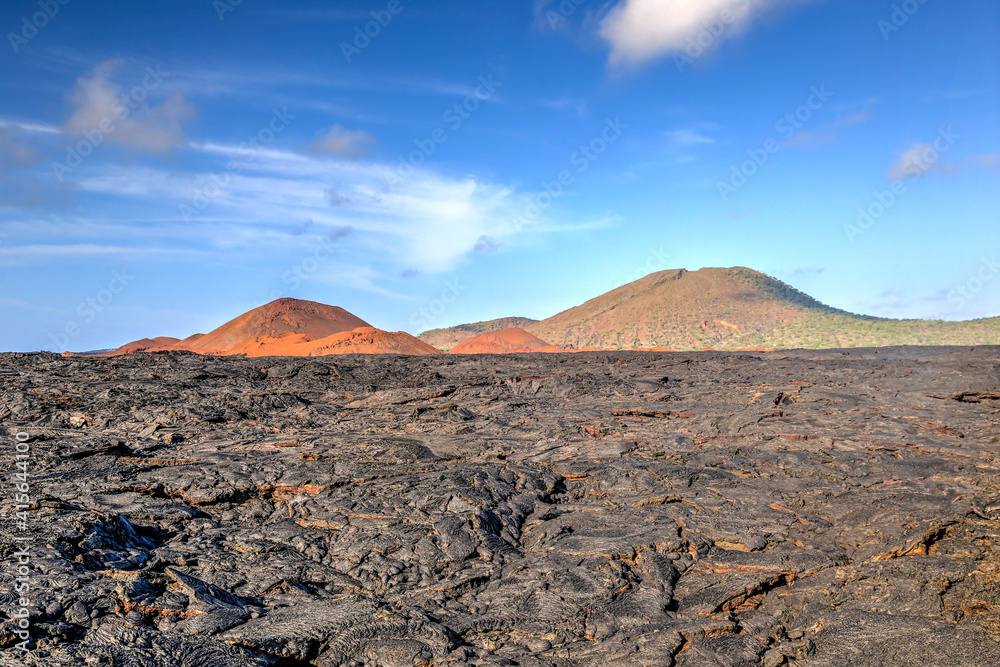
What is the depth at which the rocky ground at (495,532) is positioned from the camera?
552 cm

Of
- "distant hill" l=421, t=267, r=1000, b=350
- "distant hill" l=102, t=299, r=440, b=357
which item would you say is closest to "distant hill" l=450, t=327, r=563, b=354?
"distant hill" l=102, t=299, r=440, b=357

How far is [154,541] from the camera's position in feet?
22.5

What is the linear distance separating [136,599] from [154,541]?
→ 157 cm

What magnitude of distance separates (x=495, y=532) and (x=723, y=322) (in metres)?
61.2

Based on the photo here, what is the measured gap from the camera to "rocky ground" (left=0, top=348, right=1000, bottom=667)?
552 cm

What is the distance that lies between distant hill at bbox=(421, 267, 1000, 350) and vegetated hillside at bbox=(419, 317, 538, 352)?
38.4ft

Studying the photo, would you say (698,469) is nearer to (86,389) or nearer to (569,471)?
(569,471)

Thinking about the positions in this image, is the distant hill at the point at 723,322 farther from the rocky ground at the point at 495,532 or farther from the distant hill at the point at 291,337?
the rocky ground at the point at 495,532

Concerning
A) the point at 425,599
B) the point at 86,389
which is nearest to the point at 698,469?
the point at 425,599

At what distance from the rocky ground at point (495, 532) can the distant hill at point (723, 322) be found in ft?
144

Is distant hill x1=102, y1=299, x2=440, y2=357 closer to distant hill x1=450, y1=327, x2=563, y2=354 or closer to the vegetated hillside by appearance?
distant hill x1=450, y1=327, x2=563, y2=354

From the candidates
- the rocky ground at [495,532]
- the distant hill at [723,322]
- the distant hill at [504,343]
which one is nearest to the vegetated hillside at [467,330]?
the distant hill at [723,322]

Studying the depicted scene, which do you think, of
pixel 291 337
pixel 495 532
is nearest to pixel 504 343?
pixel 291 337

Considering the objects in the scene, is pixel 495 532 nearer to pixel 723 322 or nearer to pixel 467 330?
pixel 723 322
